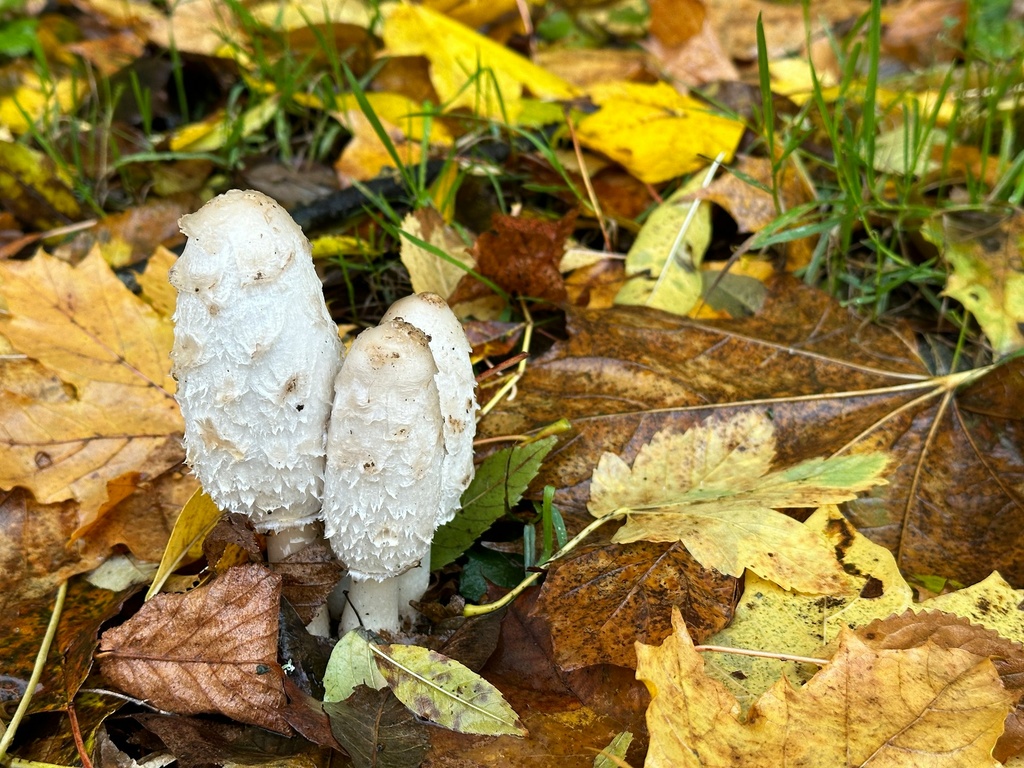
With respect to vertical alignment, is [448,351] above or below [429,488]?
above

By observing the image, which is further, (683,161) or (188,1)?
(188,1)

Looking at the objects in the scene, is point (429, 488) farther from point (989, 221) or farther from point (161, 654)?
point (989, 221)

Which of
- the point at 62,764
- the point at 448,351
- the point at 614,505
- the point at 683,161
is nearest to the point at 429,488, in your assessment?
the point at 448,351

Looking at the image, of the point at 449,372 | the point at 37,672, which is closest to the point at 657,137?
the point at 449,372

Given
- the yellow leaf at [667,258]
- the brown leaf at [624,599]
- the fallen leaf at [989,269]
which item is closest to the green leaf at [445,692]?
the brown leaf at [624,599]

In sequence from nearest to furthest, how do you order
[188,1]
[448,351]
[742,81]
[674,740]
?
[674,740]
[448,351]
[742,81]
[188,1]

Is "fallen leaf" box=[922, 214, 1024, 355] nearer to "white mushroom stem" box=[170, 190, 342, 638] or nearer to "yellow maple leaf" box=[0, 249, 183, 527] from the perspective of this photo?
"white mushroom stem" box=[170, 190, 342, 638]

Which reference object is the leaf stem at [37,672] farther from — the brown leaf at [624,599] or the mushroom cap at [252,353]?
the brown leaf at [624,599]

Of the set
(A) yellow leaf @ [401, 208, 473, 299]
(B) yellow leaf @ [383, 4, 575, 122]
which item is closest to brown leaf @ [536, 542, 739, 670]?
(A) yellow leaf @ [401, 208, 473, 299]

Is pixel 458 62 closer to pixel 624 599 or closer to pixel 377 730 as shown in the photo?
pixel 624 599
